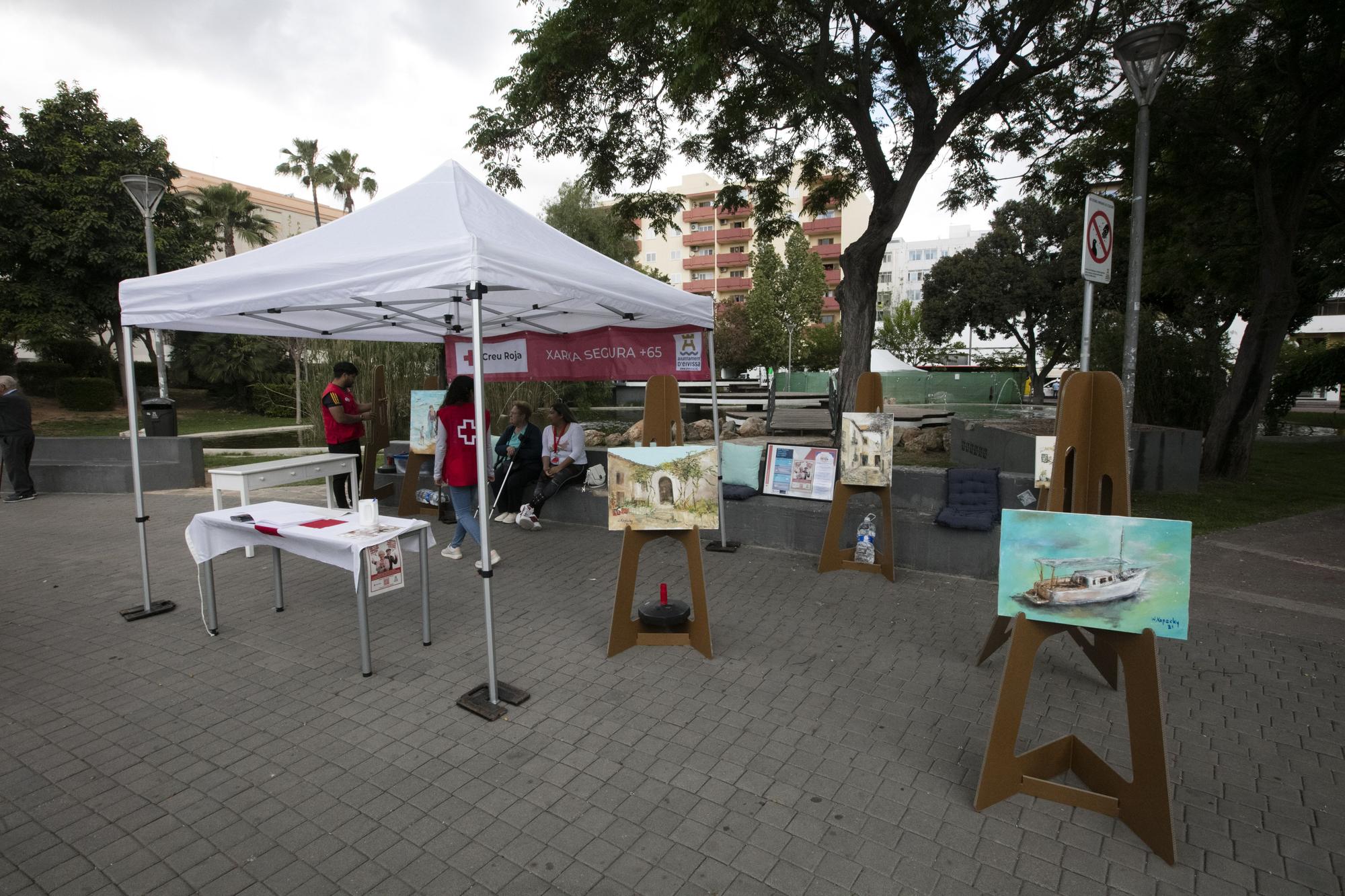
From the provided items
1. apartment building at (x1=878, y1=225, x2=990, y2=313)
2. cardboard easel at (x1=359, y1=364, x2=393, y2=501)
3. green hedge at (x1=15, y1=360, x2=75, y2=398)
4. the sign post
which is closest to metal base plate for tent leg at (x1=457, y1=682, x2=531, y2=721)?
the sign post

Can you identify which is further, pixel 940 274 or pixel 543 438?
pixel 940 274

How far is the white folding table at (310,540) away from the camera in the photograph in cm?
400

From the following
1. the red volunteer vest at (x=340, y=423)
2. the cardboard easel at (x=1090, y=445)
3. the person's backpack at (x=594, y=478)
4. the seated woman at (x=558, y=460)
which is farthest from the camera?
the person's backpack at (x=594, y=478)

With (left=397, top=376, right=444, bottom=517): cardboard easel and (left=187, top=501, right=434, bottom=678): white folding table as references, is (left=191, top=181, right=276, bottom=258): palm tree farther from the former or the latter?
(left=187, top=501, right=434, bottom=678): white folding table

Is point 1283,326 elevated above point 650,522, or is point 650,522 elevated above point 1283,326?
point 1283,326

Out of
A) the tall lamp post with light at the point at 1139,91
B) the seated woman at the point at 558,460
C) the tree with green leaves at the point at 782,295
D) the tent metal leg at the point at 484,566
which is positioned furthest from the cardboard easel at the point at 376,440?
the tree with green leaves at the point at 782,295

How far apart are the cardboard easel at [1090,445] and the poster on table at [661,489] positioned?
75.6 inches

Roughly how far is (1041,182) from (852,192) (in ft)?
9.71

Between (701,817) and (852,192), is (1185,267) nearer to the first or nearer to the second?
(852,192)

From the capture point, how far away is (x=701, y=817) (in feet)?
9.18

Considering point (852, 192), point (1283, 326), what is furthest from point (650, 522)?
point (1283, 326)

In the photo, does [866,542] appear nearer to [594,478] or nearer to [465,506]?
[594,478]

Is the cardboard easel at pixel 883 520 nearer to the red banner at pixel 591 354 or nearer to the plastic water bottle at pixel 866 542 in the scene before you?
the plastic water bottle at pixel 866 542

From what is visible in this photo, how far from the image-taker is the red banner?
23.1 ft
